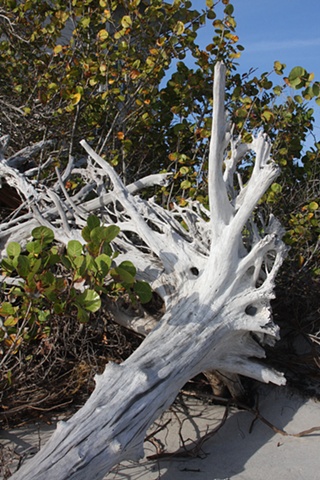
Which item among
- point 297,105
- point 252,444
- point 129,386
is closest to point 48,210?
point 129,386

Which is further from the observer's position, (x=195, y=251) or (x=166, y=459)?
(x=195, y=251)

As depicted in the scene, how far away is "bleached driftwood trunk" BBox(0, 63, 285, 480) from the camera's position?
3041 millimetres

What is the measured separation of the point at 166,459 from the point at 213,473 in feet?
1.04

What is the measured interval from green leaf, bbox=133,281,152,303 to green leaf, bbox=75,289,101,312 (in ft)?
1.05

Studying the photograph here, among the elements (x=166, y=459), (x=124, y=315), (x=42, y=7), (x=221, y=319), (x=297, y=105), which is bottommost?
(x=166, y=459)

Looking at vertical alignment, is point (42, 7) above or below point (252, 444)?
above

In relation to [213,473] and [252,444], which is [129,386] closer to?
[213,473]

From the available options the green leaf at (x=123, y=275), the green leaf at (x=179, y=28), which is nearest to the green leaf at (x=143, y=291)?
the green leaf at (x=123, y=275)

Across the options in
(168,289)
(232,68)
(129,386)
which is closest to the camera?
(129,386)

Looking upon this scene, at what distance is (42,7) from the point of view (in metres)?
6.33

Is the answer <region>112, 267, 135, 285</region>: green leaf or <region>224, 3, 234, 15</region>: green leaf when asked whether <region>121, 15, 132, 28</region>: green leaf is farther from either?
<region>112, 267, 135, 285</region>: green leaf

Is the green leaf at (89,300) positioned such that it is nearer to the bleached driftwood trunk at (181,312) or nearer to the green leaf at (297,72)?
the bleached driftwood trunk at (181,312)

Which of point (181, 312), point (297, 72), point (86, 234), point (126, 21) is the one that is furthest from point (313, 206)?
point (126, 21)

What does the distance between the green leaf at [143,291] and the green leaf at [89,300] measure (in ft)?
1.05
